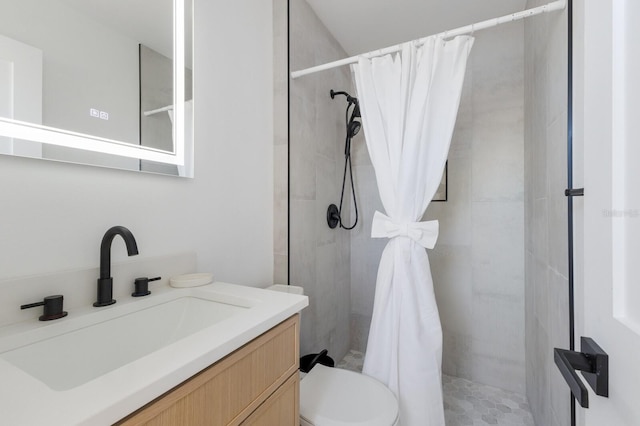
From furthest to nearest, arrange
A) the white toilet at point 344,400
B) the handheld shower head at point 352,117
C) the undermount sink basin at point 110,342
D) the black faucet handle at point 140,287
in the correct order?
1. the handheld shower head at point 352,117
2. the white toilet at point 344,400
3. the black faucet handle at point 140,287
4. the undermount sink basin at point 110,342

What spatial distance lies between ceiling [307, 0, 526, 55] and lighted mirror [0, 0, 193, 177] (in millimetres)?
1047

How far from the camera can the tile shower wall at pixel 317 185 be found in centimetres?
160

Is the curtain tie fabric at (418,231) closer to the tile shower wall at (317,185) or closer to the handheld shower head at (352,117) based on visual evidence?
the tile shower wall at (317,185)

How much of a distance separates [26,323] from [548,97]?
1.99 meters

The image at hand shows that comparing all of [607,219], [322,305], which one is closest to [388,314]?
[322,305]

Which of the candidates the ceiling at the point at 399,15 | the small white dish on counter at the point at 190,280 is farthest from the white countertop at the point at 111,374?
the ceiling at the point at 399,15

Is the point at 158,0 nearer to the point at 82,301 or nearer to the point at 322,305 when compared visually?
the point at 82,301

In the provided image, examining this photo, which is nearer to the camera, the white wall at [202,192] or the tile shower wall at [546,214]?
the white wall at [202,192]

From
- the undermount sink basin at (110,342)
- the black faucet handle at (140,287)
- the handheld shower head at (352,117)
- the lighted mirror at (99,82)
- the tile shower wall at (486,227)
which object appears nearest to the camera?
the undermount sink basin at (110,342)

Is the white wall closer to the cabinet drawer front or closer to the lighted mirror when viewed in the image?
the lighted mirror

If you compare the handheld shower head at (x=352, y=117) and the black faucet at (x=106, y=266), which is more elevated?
the handheld shower head at (x=352, y=117)

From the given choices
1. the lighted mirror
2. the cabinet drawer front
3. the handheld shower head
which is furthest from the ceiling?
the cabinet drawer front

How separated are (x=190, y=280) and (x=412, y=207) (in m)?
1.00

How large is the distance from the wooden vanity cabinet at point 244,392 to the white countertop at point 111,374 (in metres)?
0.03
